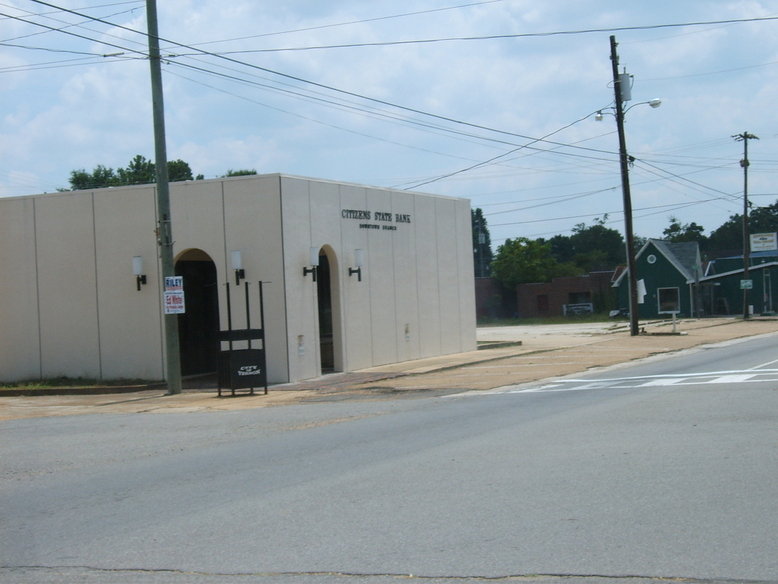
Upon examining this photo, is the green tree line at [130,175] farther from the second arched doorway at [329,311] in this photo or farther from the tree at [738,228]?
the tree at [738,228]

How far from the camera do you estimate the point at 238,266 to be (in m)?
23.0

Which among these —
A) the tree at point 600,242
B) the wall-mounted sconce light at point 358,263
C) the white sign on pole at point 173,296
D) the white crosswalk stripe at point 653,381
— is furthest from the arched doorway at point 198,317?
the tree at point 600,242

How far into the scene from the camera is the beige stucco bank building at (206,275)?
2342cm

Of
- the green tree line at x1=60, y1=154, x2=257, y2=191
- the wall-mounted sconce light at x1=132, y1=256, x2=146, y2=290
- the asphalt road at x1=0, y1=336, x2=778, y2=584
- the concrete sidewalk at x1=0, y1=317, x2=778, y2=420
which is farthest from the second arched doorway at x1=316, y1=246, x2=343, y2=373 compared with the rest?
the green tree line at x1=60, y1=154, x2=257, y2=191

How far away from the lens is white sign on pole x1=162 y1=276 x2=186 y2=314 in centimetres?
2073

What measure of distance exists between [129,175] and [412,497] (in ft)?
228

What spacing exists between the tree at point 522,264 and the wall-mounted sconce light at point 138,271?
67818 millimetres

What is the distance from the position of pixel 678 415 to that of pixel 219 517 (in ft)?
24.4

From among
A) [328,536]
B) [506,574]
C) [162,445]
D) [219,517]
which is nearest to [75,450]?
[162,445]

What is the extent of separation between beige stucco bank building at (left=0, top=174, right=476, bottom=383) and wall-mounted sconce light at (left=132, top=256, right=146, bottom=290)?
0.09 ft

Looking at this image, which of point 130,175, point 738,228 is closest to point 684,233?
point 738,228

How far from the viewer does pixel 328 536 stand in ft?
24.1

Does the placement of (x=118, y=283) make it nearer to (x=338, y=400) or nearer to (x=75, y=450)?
(x=338, y=400)

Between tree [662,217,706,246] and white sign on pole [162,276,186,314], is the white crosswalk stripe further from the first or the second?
tree [662,217,706,246]
